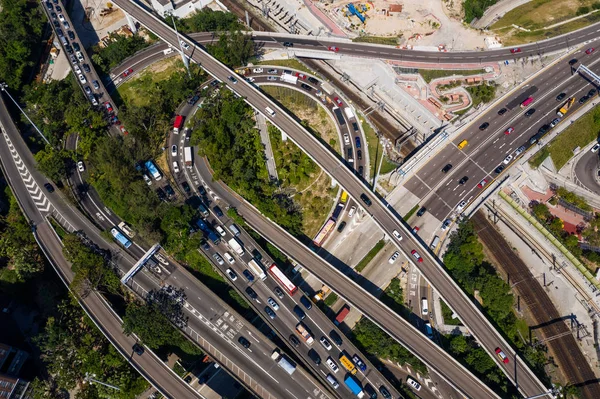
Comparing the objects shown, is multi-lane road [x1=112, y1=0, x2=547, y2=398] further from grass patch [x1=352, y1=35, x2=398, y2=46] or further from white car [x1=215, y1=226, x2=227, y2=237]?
grass patch [x1=352, y1=35, x2=398, y2=46]

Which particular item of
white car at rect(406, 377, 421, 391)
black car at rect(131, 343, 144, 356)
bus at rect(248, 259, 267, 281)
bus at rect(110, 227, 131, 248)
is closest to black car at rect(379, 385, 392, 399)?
white car at rect(406, 377, 421, 391)

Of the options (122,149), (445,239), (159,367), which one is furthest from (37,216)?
(445,239)

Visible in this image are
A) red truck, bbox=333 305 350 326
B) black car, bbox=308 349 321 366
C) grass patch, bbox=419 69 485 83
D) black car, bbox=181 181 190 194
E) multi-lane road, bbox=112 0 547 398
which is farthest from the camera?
grass patch, bbox=419 69 485 83

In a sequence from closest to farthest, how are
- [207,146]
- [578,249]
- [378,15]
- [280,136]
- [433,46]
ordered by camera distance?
[578,249]
[207,146]
[280,136]
[433,46]
[378,15]

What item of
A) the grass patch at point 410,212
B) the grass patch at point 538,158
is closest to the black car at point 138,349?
the grass patch at point 410,212

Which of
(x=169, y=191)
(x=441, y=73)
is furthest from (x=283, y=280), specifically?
(x=441, y=73)

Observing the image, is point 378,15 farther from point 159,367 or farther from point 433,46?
point 159,367

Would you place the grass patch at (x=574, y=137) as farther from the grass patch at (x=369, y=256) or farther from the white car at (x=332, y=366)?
the white car at (x=332, y=366)

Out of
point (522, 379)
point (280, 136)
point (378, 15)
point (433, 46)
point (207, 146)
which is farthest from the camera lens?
point (378, 15)

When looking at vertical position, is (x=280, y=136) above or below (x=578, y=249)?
below
